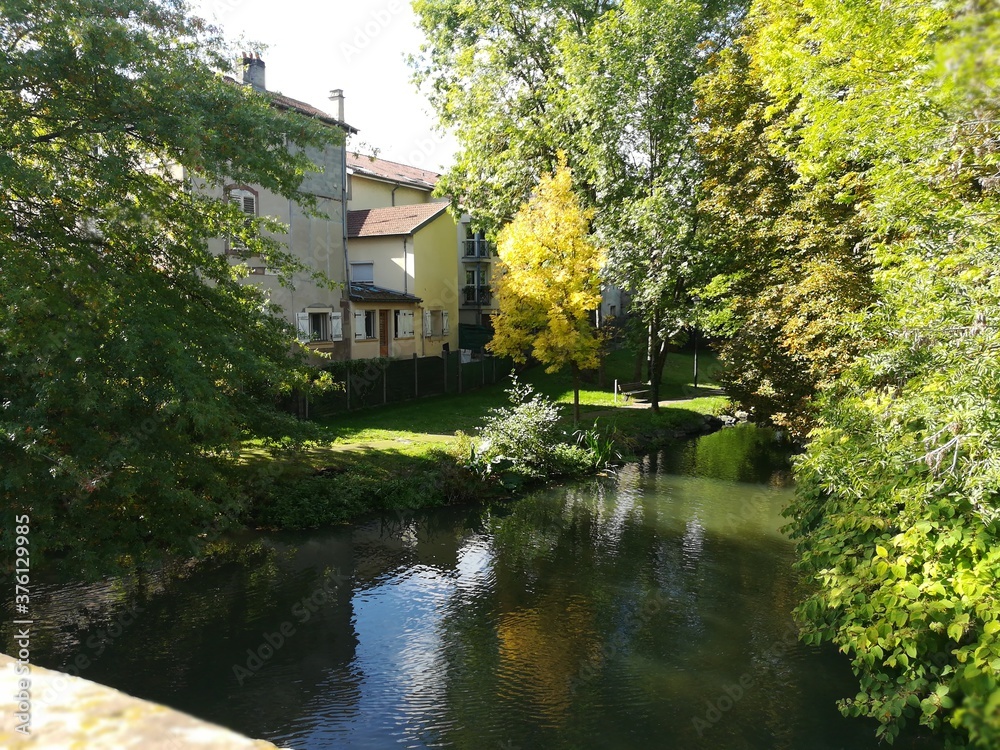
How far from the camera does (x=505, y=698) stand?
8.44 m

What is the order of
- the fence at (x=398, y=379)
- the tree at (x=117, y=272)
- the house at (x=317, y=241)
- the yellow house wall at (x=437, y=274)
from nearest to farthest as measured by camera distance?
the tree at (x=117, y=272) → the fence at (x=398, y=379) → the house at (x=317, y=241) → the yellow house wall at (x=437, y=274)

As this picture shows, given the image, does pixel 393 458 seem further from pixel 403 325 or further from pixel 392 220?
pixel 392 220

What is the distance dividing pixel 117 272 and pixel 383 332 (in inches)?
859

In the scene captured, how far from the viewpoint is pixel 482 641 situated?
988 cm

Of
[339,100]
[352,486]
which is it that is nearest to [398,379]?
[352,486]

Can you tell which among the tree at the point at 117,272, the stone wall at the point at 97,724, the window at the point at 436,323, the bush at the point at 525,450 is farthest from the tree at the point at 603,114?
the stone wall at the point at 97,724

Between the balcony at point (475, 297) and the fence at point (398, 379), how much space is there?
8089 mm

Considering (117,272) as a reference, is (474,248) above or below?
above

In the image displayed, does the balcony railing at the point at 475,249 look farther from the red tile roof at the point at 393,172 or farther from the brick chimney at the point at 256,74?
the brick chimney at the point at 256,74

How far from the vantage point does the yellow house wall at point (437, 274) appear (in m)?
33.7

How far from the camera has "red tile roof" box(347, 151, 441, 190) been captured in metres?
36.0

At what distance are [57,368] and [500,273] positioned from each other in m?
16.6

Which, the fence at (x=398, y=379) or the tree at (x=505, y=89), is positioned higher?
the tree at (x=505, y=89)

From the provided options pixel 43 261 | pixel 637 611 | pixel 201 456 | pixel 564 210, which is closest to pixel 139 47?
pixel 43 261
